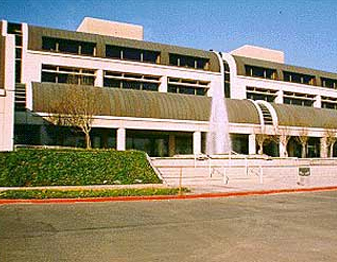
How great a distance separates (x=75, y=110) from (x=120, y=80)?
51.8 ft

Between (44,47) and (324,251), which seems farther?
(44,47)

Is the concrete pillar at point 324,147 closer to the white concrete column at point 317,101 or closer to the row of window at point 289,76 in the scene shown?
the row of window at point 289,76

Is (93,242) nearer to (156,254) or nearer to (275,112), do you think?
(156,254)

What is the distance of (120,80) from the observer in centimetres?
4484

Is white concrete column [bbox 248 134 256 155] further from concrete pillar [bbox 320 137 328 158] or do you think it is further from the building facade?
concrete pillar [bbox 320 137 328 158]

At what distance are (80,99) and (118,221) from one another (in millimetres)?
21103

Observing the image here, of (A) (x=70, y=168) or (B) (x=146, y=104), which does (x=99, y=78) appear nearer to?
(B) (x=146, y=104)

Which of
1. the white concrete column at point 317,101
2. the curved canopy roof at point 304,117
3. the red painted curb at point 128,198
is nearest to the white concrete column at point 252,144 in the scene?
the curved canopy roof at point 304,117

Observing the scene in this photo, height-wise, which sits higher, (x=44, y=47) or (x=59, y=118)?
(x=44, y=47)

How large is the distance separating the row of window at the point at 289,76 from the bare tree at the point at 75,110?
91.5 feet

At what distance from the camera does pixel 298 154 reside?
5034 cm

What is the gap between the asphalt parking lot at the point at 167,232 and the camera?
6422 mm

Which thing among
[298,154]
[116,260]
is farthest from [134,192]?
[298,154]

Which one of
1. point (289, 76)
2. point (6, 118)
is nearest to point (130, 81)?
point (6, 118)
